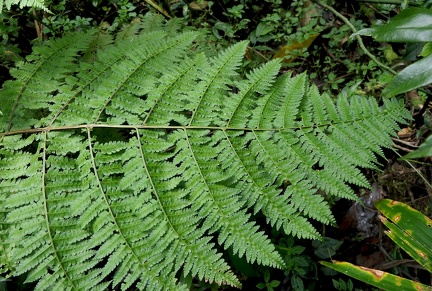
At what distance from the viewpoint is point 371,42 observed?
362cm

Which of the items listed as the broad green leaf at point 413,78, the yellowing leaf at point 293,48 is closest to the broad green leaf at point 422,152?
the broad green leaf at point 413,78

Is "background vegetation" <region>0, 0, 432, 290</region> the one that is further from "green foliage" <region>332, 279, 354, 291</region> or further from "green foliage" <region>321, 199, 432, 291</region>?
"green foliage" <region>321, 199, 432, 291</region>

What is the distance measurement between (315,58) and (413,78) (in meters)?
1.88

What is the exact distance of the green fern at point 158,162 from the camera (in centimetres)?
171

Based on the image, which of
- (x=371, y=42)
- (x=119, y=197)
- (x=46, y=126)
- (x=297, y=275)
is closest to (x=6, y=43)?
(x=46, y=126)

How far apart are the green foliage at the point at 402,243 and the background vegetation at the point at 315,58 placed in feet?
0.97

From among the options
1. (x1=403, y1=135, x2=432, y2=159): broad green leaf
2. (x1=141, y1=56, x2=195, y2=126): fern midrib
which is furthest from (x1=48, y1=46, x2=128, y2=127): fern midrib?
(x1=403, y1=135, x2=432, y2=159): broad green leaf

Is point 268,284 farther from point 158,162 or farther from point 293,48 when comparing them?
point 293,48

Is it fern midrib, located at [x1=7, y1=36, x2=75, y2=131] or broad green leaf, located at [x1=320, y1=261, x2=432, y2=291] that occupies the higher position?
fern midrib, located at [x1=7, y1=36, x2=75, y2=131]

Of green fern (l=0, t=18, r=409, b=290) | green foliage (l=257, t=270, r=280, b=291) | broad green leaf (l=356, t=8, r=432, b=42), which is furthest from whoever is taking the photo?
green foliage (l=257, t=270, r=280, b=291)

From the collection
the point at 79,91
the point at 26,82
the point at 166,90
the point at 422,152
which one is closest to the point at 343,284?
the point at 422,152

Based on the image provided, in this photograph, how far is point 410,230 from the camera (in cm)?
238

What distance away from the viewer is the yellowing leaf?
135 inches

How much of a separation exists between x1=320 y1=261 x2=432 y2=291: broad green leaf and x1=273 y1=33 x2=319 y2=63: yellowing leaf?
180cm
